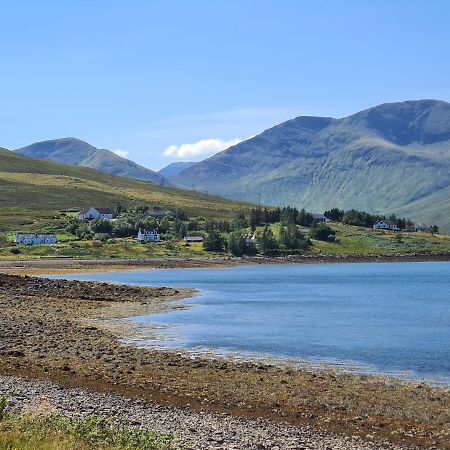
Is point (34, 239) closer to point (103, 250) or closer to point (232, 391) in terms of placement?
point (103, 250)

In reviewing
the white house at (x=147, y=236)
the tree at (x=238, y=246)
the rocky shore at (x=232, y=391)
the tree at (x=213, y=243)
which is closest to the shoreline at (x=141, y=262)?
the tree at (x=238, y=246)

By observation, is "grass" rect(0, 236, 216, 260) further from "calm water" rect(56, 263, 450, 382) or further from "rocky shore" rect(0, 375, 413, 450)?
"rocky shore" rect(0, 375, 413, 450)

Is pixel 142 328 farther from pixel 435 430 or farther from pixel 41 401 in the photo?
pixel 435 430

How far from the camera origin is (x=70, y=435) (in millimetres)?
18062

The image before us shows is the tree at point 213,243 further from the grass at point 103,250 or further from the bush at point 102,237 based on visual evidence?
the bush at point 102,237

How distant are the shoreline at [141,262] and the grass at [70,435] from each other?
95.5 meters

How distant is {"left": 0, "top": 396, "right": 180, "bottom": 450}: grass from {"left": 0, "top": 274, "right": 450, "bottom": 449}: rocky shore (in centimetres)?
247

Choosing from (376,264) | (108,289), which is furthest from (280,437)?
(376,264)

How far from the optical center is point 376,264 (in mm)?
193000

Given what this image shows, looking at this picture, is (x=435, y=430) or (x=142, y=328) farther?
(x=142, y=328)

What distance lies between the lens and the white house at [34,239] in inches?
7219

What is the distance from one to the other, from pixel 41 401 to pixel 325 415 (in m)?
9.47

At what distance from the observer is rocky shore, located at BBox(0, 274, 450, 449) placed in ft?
75.9

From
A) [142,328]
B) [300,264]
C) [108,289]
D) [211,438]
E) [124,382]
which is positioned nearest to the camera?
[211,438]
